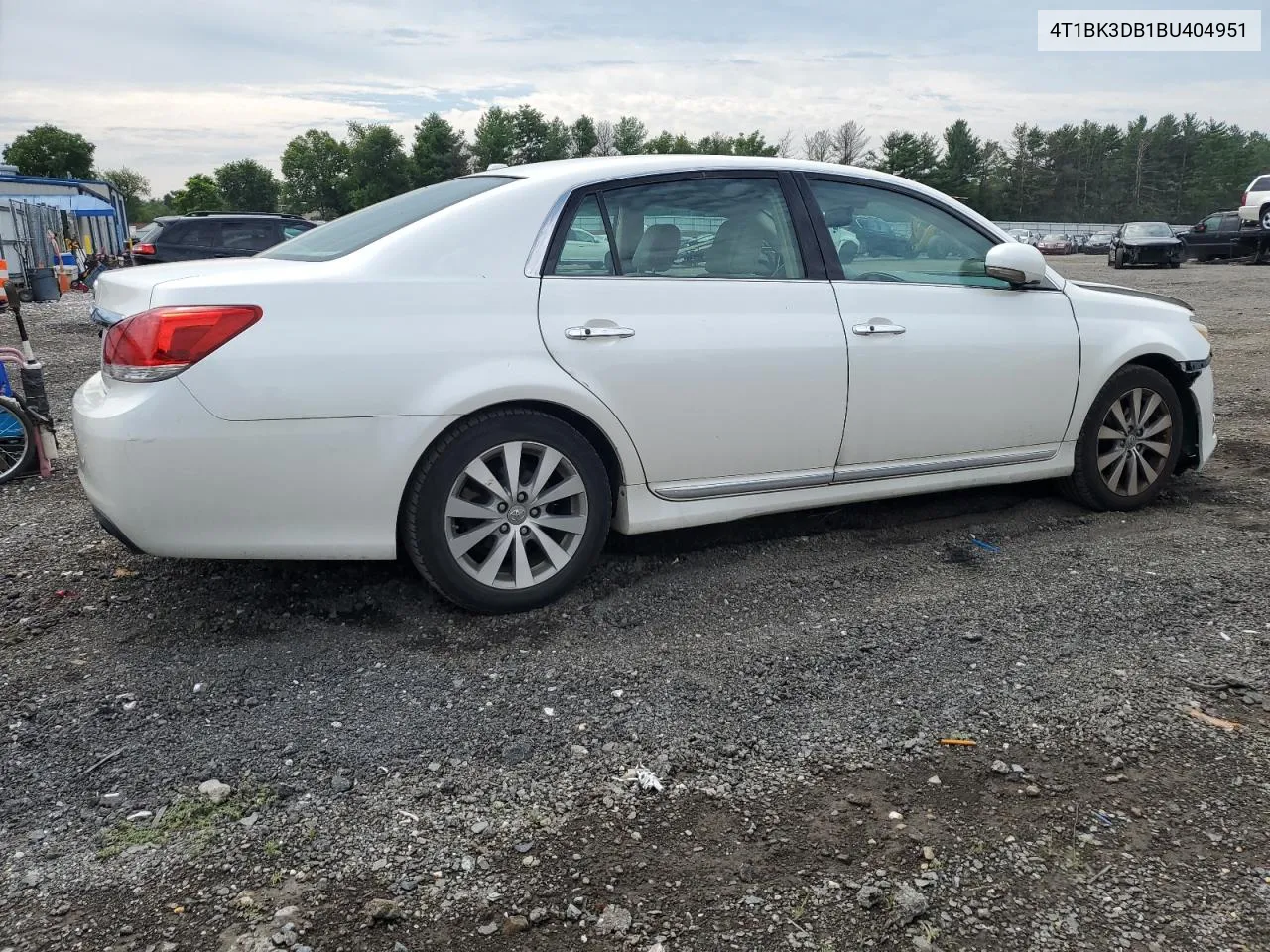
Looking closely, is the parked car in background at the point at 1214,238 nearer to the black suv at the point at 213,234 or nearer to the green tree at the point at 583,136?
the black suv at the point at 213,234

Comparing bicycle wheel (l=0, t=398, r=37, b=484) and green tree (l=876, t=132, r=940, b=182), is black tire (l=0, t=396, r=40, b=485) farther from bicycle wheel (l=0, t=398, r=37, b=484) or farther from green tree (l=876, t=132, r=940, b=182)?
green tree (l=876, t=132, r=940, b=182)

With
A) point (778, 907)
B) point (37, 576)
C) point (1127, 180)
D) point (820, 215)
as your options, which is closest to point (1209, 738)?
point (778, 907)

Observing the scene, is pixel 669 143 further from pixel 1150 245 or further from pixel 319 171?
pixel 1150 245

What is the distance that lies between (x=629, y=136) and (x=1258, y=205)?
84.5 m

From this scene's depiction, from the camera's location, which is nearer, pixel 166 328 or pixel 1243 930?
pixel 1243 930

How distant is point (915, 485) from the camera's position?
171 inches

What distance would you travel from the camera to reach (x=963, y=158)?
3797 inches

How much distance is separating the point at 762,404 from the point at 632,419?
21.7 inches

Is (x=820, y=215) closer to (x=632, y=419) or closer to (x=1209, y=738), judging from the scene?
(x=632, y=419)

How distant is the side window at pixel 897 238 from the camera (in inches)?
165

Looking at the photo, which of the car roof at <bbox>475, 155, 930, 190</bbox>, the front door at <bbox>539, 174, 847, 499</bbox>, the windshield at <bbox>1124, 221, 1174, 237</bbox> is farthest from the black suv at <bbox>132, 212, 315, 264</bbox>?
the windshield at <bbox>1124, 221, 1174, 237</bbox>

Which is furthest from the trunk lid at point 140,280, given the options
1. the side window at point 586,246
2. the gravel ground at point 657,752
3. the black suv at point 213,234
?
the black suv at point 213,234

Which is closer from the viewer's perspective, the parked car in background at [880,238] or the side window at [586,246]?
the side window at [586,246]

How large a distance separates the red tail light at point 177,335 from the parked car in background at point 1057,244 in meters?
51.3
